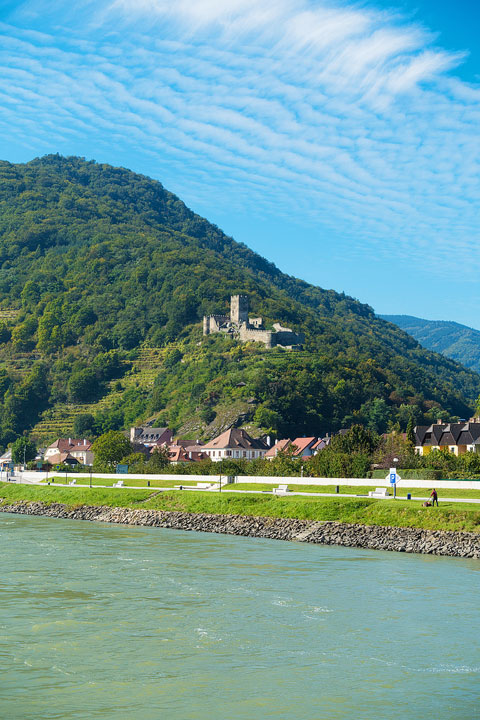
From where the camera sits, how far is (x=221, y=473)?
75.7 meters

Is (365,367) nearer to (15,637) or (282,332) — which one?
(282,332)

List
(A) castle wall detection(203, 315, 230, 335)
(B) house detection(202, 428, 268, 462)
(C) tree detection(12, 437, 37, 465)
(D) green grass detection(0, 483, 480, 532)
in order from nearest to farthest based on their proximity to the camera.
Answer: (D) green grass detection(0, 483, 480, 532) → (B) house detection(202, 428, 268, 462) → (C) tree detection(12, 437, 37, 465) → (A) castle wall detection(203, 315, 230, 335)

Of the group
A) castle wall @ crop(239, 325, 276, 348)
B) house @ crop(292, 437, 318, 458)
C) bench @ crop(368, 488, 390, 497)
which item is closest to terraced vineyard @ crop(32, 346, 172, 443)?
castle wall @ crop(239, 325, 276, 348)

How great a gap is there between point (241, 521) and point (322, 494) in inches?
242

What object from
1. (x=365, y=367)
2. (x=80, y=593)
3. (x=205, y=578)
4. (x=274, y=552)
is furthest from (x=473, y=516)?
(x=365, y=367)

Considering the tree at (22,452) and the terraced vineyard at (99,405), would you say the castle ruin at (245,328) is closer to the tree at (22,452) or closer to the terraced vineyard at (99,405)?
the terraced vineyard at (99,405)

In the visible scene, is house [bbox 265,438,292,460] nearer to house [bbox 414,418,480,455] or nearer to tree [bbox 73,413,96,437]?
house [bbox 414,418,480,455]

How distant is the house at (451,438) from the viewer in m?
96.0

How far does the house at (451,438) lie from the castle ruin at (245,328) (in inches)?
2513

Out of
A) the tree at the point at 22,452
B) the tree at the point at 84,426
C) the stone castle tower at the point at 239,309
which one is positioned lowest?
the tree at the point at 22,452

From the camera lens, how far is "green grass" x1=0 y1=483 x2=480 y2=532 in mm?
41188

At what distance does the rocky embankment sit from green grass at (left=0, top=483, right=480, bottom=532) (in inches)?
34.6

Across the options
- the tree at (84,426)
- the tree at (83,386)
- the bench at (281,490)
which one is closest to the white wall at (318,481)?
the bench at (281,490)

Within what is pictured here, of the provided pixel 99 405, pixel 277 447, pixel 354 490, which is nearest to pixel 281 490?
pixel 354 490
